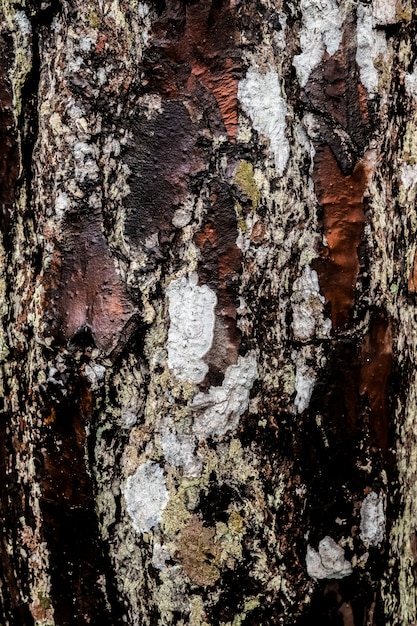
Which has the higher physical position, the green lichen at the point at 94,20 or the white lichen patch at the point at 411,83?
the green lichen at the point at 94,20

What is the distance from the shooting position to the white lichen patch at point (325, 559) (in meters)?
0.75

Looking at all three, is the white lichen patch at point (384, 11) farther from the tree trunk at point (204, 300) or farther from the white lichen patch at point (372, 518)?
the white lichen patch at point (372, 518)

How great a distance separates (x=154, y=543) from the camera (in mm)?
723

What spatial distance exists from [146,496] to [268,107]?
518 mm

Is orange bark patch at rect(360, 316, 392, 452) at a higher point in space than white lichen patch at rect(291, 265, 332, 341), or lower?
lower

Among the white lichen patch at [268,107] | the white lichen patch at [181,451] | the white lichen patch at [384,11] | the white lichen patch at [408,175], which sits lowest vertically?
the white lichen patch at [181,451]

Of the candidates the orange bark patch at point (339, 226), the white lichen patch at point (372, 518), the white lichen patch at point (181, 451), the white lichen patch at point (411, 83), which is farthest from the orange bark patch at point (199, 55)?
the white lichen patch at point (372, 518)

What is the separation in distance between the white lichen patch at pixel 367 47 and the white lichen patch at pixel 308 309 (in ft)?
0.80

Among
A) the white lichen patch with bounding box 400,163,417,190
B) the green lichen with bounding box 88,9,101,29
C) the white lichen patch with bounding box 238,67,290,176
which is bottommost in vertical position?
the white lichen patch with bounding box 400,163,417,190

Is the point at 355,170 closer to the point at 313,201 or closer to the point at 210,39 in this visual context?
the point at 313,201

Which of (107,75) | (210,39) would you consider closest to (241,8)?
(210,39)

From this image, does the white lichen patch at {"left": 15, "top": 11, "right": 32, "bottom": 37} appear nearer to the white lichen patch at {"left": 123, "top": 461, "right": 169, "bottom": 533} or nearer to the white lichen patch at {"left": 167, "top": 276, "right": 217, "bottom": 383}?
the white lichen patch at {"left": 167, "top": 276, "right": 217, "bottom": 383}

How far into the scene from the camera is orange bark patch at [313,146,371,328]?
2.26 feet

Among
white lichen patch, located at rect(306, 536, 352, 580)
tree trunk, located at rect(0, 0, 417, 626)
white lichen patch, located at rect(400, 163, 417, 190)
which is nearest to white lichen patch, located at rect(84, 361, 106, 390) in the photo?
tree trunk, located at rect(0, 0, 417, 626)
